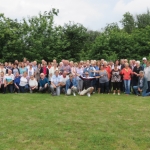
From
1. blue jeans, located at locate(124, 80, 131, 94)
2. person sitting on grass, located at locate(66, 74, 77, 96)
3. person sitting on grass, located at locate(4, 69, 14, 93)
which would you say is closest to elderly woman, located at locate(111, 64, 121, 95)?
blue jeans, located at locate(124, 80, 131, 94)

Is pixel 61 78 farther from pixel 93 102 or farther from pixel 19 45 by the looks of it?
pixel 19 45

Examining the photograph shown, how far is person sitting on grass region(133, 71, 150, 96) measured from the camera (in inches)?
499

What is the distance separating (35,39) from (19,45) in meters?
1.87

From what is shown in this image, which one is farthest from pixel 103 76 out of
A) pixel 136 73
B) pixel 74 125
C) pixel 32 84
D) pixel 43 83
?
pixel 74 125

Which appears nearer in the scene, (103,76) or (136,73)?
(136,73)

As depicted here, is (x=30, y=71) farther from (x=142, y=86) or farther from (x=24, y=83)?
(x=142, y=86)

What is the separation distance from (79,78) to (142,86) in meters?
3.30

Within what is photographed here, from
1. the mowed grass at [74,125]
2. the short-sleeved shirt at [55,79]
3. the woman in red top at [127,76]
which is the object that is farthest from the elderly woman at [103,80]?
the mowed grass at [74,125]

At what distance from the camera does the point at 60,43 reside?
86.6 ft

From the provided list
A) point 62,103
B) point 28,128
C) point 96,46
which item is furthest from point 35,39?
point 28,128

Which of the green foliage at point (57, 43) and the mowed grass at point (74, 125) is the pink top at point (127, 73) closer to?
the mowed grass at point (74, 125)

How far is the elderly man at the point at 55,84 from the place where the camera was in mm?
12883

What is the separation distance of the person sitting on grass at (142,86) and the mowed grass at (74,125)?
84.8 inches

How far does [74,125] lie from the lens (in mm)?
7125
